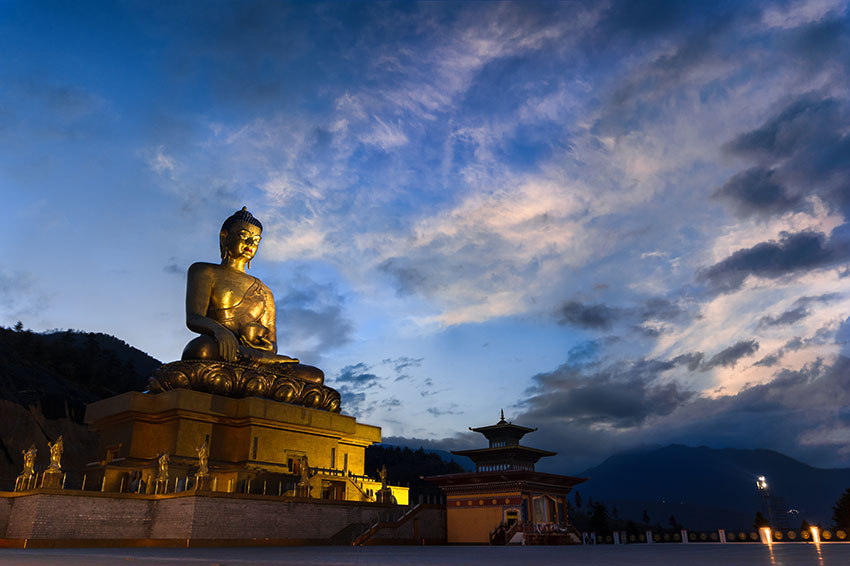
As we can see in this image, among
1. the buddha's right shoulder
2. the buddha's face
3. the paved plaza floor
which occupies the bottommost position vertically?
the paved plaza floor

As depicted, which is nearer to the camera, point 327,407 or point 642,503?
point 327,407

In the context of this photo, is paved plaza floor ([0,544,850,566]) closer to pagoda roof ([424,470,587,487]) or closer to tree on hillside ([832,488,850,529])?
pagoda roof ([424,470,587,487])

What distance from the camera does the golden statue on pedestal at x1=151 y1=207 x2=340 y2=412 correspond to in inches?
733

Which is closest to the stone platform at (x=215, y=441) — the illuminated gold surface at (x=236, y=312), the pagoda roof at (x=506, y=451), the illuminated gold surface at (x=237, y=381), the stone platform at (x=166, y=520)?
the illuminated gold surface at (x=237, y=381)

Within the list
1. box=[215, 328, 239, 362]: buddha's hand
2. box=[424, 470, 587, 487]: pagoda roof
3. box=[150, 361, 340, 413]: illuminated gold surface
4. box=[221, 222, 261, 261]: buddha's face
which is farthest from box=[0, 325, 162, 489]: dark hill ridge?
box=[424, 470, 587, 487]: pagoda roof

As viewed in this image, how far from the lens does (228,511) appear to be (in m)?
13.4

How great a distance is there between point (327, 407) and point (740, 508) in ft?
577

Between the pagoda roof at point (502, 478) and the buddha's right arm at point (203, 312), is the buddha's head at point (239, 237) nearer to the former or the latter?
the buddha's right arm at point (203, 312)

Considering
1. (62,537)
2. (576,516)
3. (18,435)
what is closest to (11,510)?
(62,537)

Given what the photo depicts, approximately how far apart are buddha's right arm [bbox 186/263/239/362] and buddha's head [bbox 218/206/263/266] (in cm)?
134

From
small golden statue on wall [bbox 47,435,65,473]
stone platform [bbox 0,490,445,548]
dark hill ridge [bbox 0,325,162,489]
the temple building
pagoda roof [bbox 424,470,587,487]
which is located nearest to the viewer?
stone platform [bbox 0,490,445,548]

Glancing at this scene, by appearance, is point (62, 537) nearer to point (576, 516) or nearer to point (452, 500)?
point (452, 500)

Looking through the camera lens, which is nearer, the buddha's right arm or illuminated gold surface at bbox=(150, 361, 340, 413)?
illuminated gold surface at bbox=(150, 361, 340, 413)

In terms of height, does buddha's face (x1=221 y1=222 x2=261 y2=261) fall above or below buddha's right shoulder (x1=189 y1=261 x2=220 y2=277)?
above
